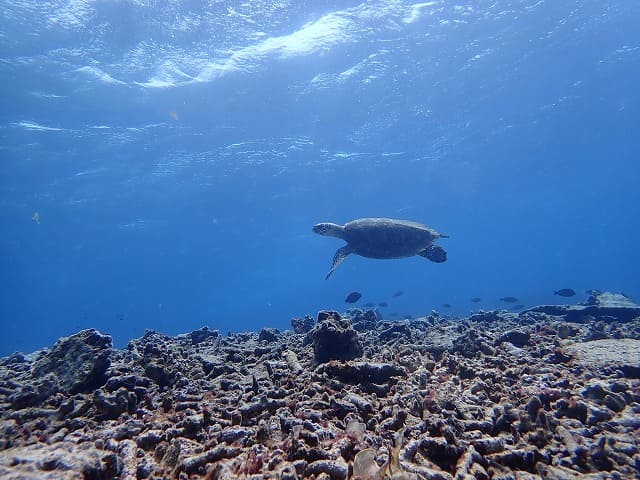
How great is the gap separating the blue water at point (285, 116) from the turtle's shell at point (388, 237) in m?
11.0

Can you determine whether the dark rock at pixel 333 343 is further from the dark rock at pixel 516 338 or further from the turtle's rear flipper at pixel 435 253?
the turtle's rear flipper at pixel 435 253

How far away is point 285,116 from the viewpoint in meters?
23.6

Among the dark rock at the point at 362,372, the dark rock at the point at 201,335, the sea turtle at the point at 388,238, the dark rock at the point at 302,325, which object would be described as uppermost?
the sea turtle at the point at 388,238

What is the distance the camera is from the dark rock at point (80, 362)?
4508 millimetres

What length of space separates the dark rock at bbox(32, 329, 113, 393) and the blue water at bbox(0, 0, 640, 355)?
49.8ft

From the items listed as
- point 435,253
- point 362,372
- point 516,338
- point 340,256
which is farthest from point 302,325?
point 362,372

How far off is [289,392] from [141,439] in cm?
156

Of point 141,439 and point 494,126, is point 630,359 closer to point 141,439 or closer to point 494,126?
point 141,439

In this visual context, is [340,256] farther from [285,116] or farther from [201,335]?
[285,116]

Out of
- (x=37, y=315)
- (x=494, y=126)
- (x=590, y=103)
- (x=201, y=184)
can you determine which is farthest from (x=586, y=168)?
(x=37, y=315)

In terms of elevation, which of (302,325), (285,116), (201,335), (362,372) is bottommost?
(302,325)

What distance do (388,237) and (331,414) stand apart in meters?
8.34

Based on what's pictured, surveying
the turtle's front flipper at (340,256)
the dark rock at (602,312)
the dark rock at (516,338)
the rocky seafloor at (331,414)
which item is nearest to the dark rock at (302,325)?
the turtle's front flipper at (340,256)

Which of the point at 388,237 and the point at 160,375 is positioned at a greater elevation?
the point at 388,237
